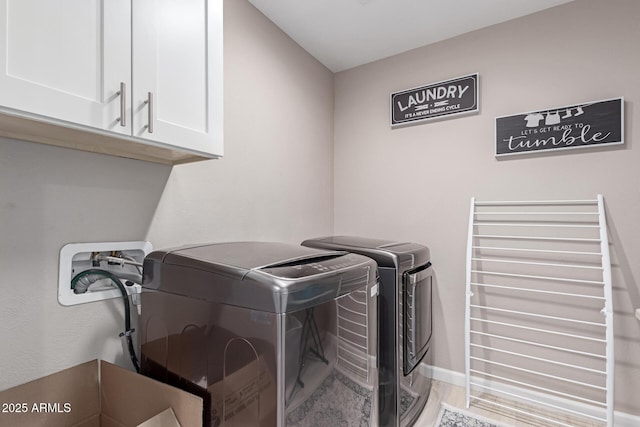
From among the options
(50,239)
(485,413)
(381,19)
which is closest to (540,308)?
(485,413)

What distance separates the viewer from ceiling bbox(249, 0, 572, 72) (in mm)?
1974

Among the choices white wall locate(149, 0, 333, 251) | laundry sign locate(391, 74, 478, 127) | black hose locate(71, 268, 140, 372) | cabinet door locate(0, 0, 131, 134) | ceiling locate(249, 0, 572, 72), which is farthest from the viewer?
laundry sign locate(391, 74, 478, 127)

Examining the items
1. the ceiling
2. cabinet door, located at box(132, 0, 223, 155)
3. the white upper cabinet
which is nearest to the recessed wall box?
the white upper cabinet

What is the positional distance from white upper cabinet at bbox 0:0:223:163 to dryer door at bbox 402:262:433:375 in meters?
1.21

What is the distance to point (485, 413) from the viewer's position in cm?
195

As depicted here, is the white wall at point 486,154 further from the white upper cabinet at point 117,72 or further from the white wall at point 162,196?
the white upper cabinet at point 117,72

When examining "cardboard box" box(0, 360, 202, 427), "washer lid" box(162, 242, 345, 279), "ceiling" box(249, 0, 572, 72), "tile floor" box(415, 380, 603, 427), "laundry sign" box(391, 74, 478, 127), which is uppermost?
"ceiling" box(249, 0, 572, 72)

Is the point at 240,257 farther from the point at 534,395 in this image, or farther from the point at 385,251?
the point at 534,395

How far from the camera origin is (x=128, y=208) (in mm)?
1348

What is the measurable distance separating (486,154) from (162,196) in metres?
2.00

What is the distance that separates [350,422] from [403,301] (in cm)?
67

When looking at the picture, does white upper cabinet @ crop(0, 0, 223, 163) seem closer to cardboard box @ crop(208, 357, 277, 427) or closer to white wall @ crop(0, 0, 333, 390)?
white wall @ crop(0, 0, 333, 390)

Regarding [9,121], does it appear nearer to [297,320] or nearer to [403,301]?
[297,320]

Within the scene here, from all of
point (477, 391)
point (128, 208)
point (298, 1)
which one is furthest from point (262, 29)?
point (477, 391)
